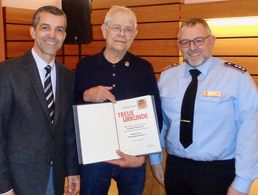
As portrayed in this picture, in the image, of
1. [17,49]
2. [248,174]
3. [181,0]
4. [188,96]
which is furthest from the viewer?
[17,49]

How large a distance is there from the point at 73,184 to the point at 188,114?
85cm

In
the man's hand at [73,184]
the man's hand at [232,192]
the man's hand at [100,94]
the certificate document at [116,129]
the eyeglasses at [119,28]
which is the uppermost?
the eyeglasses at [119,28]

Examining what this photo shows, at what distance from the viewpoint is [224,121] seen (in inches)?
70.3

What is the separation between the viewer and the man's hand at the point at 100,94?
1.79m

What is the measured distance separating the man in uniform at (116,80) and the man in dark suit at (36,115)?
0.14m

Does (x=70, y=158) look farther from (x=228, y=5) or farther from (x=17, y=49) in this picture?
(x=17, y=49)

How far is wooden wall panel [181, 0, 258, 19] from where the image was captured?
17.3ft

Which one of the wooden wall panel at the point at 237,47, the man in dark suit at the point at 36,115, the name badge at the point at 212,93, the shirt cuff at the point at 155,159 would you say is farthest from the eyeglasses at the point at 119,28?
the wooden wall panel at the point at 237,47

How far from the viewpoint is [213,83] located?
1832mm

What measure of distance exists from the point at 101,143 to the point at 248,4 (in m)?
4.42

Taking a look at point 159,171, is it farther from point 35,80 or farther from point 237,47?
point 237,47

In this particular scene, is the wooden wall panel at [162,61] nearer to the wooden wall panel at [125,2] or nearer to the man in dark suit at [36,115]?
the wooden wall panel at [125,2]

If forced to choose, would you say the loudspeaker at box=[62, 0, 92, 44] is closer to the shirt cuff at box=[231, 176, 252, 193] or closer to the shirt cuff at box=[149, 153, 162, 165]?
the shirt cuff at box=[149, 153, 162, 165]

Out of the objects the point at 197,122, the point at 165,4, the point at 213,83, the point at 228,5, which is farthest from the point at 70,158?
the point at 165,4
